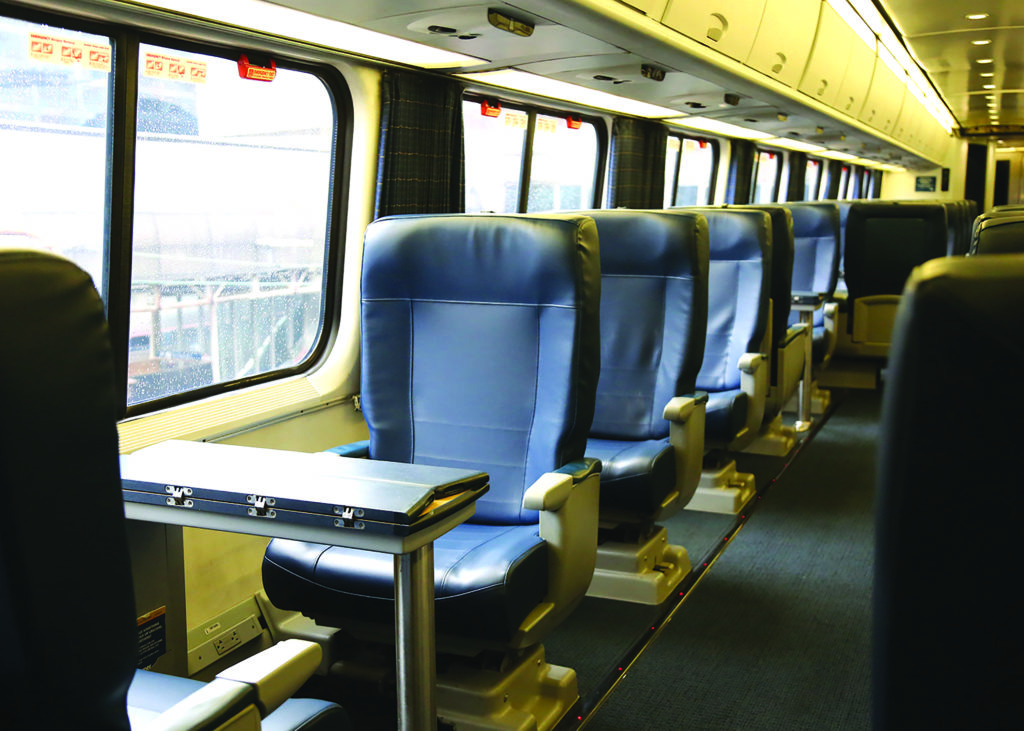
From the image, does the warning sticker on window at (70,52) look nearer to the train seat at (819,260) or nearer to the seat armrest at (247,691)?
the seat armrest at (247,691)

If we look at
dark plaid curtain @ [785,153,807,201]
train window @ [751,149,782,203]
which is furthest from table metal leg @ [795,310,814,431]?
dark plaid curtain @ [785,153,807,201]

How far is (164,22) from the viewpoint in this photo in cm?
285

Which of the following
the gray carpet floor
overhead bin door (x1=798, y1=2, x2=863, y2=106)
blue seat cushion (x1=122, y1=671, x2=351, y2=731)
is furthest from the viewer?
overhead bin door (x1=798, y1=2, x2=863, y2=106)

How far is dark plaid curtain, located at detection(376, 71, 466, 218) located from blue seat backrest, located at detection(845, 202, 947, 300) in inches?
159

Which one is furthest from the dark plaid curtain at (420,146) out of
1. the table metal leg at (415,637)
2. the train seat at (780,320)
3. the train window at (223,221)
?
the table metal leg at (415,637)

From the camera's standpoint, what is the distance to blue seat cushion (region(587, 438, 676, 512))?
125 inches

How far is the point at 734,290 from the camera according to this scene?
455cm

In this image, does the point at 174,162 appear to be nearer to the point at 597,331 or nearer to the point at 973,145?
the point at 597,331

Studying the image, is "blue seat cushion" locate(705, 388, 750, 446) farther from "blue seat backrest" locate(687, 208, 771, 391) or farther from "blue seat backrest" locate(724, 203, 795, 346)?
"blue seat backrest" locate(724, 203, 795, 346)

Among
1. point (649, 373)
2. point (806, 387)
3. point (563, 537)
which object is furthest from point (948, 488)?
point (806, 387)

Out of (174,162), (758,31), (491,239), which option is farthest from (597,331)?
(758,31)

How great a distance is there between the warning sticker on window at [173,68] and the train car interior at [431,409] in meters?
0.01

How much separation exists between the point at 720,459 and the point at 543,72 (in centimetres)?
Result: 212

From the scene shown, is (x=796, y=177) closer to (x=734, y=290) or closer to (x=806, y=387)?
(x=806, y=387)
